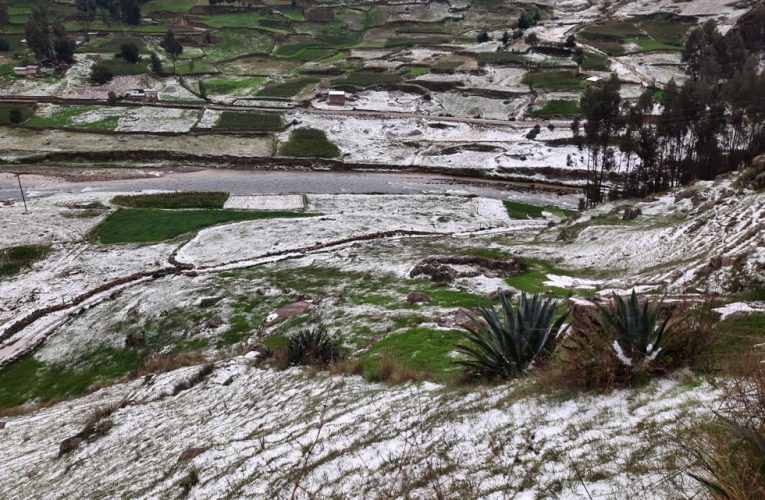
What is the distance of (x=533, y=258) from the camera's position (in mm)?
24828

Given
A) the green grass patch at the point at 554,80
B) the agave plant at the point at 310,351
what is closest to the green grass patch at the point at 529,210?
the agave plant at the point at 310,351

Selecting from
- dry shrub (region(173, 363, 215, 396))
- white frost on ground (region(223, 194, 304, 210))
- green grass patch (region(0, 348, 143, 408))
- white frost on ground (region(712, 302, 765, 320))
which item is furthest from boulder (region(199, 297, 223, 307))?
white frost on ground (region(223, 194, 304, 210))

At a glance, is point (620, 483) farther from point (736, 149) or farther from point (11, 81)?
point (11, 81)

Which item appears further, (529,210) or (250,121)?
(250,121)

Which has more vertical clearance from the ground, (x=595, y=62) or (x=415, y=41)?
(x=415, y=41)

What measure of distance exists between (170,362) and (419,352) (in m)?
9.22

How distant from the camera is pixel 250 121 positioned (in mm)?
68312

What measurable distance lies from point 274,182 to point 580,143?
31.6 m

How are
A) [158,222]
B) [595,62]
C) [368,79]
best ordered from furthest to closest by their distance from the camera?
[595,62]
[368,79]
[158,222]

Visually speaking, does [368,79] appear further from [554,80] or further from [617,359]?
[617,359]

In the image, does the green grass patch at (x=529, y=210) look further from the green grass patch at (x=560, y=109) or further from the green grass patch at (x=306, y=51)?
the green grass patch at (x=306, y=51)

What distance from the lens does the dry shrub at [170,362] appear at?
16.3 meters

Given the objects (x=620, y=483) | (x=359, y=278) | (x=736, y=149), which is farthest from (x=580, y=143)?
(x=620, y=483)

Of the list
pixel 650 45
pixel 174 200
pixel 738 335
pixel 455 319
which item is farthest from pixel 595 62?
pixel 738 335
